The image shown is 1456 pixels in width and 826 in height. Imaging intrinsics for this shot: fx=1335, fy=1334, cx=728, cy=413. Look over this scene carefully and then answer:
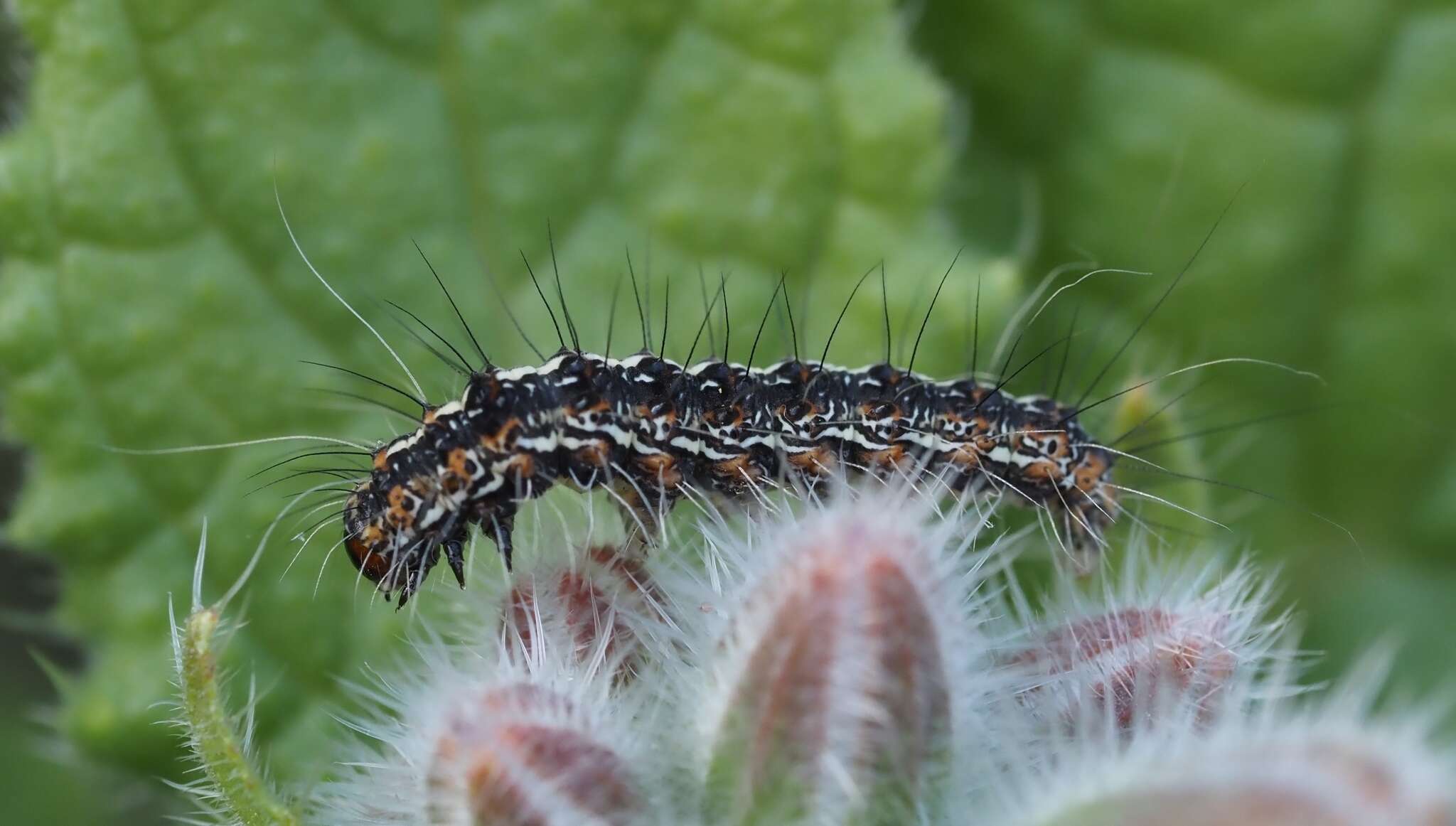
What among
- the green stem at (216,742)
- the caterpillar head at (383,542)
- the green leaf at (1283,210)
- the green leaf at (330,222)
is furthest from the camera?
the green leaf at (1283,210)

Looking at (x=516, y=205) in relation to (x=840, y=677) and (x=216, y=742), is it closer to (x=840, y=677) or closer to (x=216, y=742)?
(x=216, y=742)

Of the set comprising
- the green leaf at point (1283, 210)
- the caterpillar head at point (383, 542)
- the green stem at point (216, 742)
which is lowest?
the green stem at point (216, 742)

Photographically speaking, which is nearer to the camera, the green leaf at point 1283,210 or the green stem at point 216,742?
the green stem at point 216,742

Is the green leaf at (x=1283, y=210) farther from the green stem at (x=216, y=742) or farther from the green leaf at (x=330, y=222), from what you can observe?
the green stem at (x=216, y=742)

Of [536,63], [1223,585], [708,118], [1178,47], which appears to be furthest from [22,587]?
[1178,47]

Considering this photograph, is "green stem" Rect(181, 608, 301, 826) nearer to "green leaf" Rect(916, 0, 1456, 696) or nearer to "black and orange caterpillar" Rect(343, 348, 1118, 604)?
"black and orange caterpillar" Rect(343, 348, 1118, 604)

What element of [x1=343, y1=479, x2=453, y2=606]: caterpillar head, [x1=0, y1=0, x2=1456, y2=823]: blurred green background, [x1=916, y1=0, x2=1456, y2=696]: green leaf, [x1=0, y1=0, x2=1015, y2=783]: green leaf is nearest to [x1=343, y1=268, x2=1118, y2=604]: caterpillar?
[x1=343, y1=479, x2=453, y2=606]: caterpillar head

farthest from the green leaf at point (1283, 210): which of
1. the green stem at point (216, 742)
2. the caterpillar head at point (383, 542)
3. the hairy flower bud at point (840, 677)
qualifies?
the green stem at point (216, 742)
